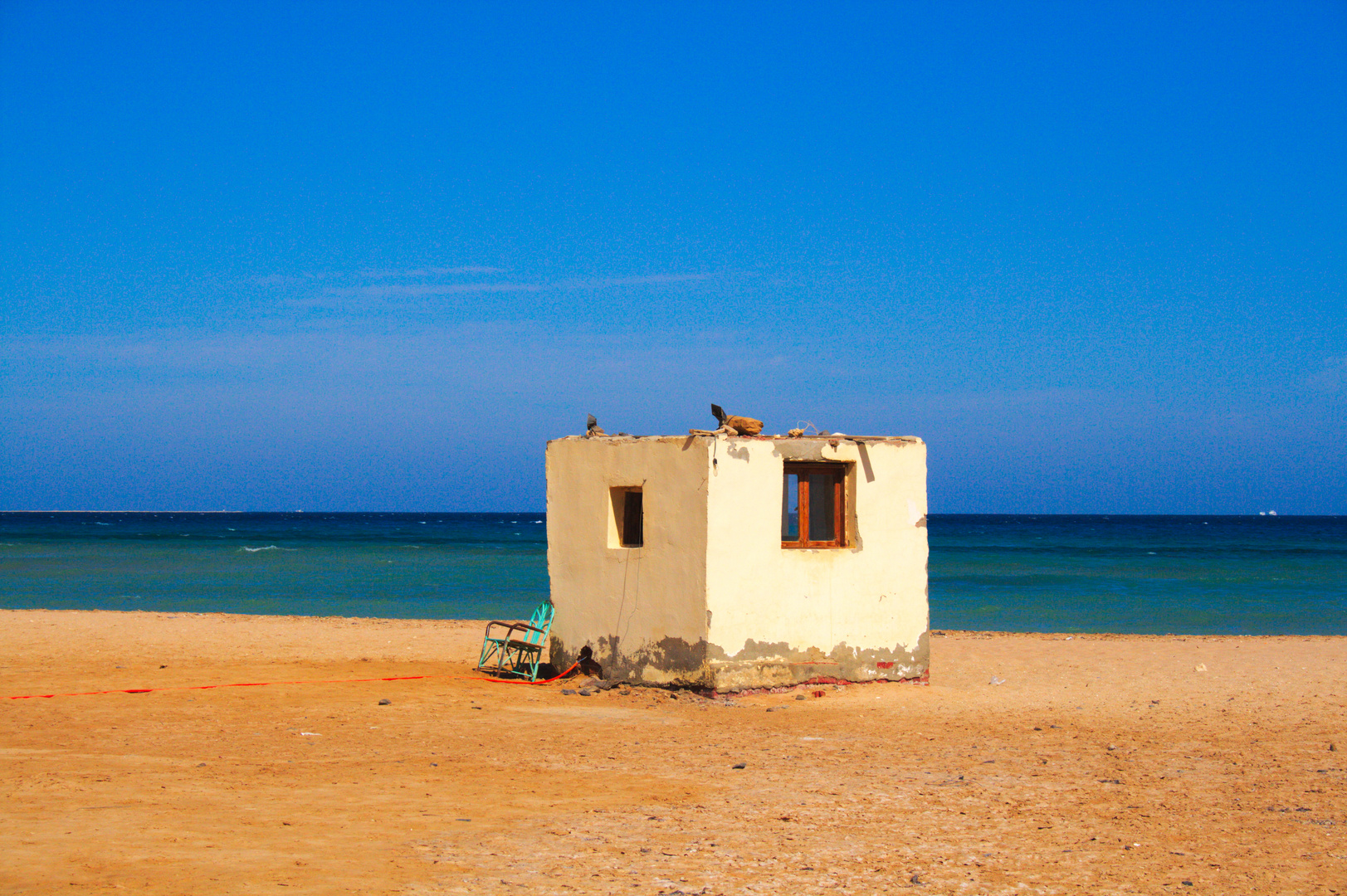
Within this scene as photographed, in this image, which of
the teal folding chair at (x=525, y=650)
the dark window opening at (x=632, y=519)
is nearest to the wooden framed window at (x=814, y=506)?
the dark window opening at (x=632, y=519)

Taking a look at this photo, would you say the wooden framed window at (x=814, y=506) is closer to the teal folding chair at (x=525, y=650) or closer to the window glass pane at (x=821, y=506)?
the window glass pane at (x=821, y=506)

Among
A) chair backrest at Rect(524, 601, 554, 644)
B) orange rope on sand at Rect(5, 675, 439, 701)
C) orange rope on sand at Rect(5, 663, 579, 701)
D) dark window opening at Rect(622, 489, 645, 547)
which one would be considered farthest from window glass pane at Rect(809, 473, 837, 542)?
orange rope on sand at Rect(5, 675, 439, 701)

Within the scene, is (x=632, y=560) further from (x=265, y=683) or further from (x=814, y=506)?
(x=265, y=683)

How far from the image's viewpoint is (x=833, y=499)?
11.6 meters

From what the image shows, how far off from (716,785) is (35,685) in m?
8.45

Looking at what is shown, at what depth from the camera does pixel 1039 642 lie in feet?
58.2

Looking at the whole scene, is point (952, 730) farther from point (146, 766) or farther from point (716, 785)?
point (146, 766)

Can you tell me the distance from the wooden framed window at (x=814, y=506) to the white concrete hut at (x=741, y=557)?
0.01 metres

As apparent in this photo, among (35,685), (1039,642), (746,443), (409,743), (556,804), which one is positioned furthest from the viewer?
(1039,642)

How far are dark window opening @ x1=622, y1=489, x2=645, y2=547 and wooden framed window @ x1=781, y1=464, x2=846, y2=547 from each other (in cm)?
153

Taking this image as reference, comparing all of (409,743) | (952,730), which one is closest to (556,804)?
(409,743)

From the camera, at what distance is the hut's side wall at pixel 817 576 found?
10875 millimetres

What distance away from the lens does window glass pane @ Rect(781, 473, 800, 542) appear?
37.3 ft

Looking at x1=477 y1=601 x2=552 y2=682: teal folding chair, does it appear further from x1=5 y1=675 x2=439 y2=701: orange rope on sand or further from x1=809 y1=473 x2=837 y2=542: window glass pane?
x1=809 y1=473 x2=837 y2=542: window glass pane
